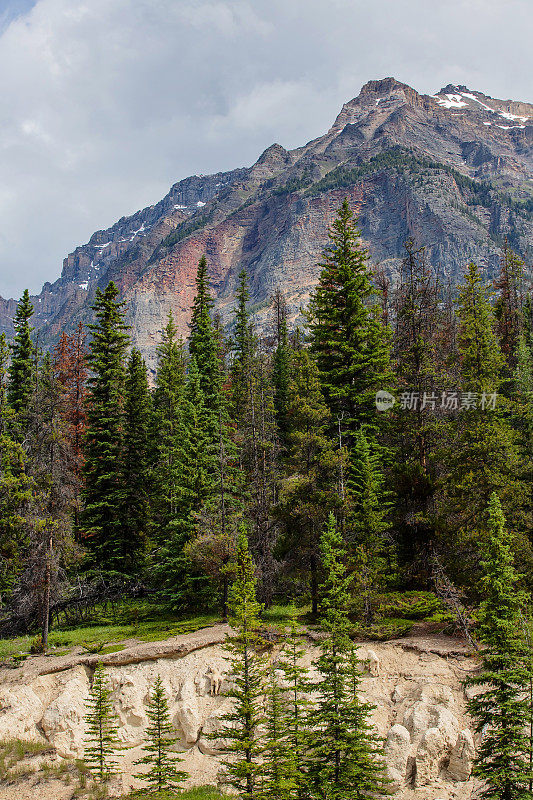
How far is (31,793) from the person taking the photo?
1748cm

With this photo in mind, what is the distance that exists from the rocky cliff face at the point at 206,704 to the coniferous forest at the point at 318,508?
111 cm

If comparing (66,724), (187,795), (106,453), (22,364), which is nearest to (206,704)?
(187,795)

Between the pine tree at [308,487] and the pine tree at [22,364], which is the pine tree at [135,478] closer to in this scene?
the pine tree at [22,364]

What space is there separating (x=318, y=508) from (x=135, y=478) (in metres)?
15.5

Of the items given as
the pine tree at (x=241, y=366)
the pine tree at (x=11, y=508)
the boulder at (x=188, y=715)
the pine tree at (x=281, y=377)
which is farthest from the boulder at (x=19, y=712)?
the pine tree at (x=281, y=377)

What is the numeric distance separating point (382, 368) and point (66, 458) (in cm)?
1784

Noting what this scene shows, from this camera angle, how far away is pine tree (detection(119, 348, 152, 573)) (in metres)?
32.8

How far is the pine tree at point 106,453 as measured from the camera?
32.2 metres

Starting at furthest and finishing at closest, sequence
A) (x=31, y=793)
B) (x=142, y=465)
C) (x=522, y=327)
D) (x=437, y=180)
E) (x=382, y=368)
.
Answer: (x=437, y=180) < (x=522, y=327) < (x=142, y=465) < (x=382, y=368) < (x=31, y=793)

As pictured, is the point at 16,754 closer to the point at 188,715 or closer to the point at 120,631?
the point at 188,715

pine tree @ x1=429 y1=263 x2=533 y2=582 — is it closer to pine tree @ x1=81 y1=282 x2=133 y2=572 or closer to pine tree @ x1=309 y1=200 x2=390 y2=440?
pine tree @ x1=309 y1=200 x2=390 y2=440

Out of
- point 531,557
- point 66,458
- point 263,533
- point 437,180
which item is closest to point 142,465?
point 66,458

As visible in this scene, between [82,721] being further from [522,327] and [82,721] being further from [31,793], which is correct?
[522,327]

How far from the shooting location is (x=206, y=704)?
68.5 feet
